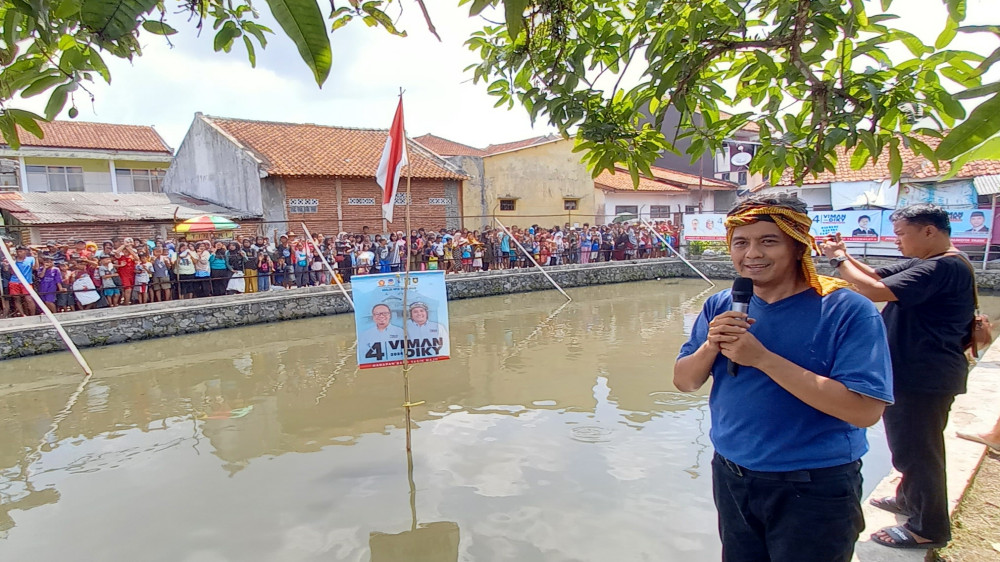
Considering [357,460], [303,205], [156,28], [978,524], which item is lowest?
[357,460]

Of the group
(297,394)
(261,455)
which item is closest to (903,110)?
(261,455)

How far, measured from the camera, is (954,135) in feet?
3.30

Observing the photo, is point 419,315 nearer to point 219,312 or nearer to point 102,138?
point 219,312

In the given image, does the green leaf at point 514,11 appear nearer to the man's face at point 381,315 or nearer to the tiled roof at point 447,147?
the man's face at point 381,315

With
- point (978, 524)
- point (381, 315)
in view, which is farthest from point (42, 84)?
point (978, 524)

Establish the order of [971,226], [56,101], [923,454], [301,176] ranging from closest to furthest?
[56,101] → [923,454] → [971,226] → [301,176]

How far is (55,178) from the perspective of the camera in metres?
23.1

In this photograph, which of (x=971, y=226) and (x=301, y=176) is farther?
(x=301, y=176)

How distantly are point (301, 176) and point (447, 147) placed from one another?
13.1 metres

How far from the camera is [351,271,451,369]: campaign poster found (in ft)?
17.1

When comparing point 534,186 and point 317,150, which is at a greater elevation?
point 317,150

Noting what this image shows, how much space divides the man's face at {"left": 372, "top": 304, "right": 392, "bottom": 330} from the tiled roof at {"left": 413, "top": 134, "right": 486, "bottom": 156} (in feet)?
86.4

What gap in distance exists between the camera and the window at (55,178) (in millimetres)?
22516

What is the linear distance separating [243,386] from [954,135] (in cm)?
868
